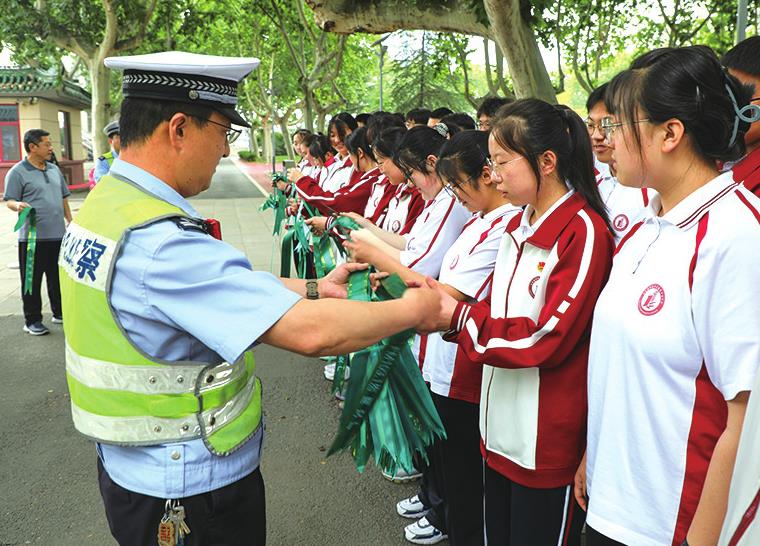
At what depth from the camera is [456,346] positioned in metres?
2.68

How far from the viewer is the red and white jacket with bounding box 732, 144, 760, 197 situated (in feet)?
7.19

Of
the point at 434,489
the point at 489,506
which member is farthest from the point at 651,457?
the point at 434,489

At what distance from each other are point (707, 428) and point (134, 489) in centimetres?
143

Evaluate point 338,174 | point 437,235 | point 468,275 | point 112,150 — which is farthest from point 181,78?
point 112,150

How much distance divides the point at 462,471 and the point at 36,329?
17.9 ft

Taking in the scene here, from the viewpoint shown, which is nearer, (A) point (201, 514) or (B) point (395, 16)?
(A) point (201, 514)

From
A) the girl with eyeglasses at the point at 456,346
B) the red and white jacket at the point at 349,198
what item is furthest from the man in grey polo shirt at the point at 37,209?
the girl with eyeglasses at the point at 456,346

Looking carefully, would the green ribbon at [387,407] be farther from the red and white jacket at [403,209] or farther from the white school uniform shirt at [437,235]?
the red and white jacket at [403,209]

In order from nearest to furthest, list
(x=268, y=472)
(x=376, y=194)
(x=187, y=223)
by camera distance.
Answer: (x=187, y=223) → (x=268, y=472) → (x=376, y=194)

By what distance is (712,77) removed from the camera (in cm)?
153

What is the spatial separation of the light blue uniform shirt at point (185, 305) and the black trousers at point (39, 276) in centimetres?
555

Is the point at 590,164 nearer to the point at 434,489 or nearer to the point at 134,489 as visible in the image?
the point at 134,489

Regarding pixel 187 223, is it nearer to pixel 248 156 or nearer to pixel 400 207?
pixel 400 207

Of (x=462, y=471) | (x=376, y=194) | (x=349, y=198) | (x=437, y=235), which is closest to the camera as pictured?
(x=462, y=471)
